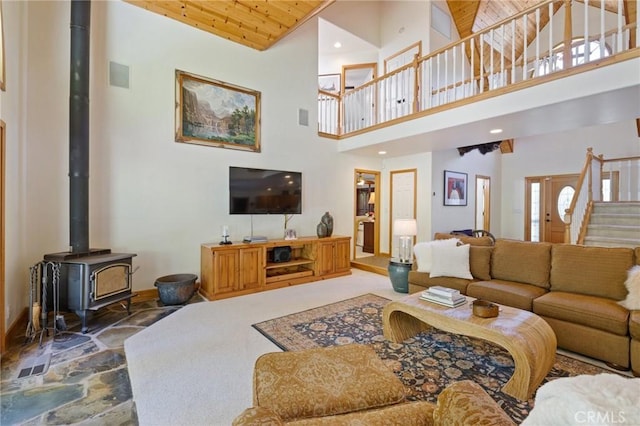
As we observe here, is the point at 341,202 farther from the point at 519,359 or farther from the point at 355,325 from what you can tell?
the point at 519,359

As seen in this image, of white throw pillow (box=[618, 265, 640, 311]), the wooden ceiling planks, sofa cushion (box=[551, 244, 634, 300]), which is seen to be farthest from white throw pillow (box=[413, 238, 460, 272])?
the wooden ceiling planks

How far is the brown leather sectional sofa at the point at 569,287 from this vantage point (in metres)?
2.25

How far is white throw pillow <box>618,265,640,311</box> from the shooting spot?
229cm

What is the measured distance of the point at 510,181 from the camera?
8.48 meters

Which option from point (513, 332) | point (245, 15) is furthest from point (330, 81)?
point (513, 332)

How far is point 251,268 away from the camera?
4234mm

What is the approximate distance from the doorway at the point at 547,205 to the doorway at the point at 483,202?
1.07 m

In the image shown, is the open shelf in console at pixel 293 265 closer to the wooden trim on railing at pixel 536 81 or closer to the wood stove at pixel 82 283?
the wood stove at pixel 82 283

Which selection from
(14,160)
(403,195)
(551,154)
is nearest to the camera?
(14,160)

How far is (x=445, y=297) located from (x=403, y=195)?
4355 millimetres

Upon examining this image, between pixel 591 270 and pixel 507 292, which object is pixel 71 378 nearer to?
pixel 507 292

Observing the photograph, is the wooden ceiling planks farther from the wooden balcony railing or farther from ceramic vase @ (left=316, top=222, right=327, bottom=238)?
ceramic vase @ (left=316, top=222, right=327, bottom=238)

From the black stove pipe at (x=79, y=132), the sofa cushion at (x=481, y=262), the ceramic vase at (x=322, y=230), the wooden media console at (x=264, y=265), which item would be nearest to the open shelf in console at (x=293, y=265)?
the wooden media console at (x=264, y=265)

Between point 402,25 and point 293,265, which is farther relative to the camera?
point 402,25
